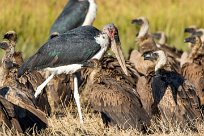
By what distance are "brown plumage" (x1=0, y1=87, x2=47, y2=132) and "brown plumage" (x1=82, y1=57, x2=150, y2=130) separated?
791 millimetres

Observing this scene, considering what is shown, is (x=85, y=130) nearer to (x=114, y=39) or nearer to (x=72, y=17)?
(x=114, y=39)

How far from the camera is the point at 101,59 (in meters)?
9.40

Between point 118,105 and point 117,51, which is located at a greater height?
point 117,51

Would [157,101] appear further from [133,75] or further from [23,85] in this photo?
[23,85]

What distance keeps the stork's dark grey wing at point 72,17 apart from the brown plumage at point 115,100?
3787 millimetres

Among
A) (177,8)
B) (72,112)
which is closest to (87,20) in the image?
(72,112)

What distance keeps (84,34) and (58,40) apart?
0.30 metres

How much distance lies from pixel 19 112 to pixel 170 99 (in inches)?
68.2

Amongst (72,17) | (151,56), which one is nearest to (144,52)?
(151,56)

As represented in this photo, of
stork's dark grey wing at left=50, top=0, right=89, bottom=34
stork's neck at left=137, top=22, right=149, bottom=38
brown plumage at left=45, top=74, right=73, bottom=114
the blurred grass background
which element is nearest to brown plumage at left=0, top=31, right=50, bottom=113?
brown plumage at left=45, top=74, right=73, bottom=114

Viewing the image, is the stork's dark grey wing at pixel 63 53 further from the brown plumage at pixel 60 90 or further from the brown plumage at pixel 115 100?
the brown plumage at pixel 60 90

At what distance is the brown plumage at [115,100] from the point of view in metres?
8.66

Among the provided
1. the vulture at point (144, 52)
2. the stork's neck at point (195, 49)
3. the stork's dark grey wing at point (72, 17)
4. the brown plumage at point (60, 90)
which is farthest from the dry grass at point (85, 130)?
the stork's dark grey wing at point (72, 17)

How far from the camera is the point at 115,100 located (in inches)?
348
